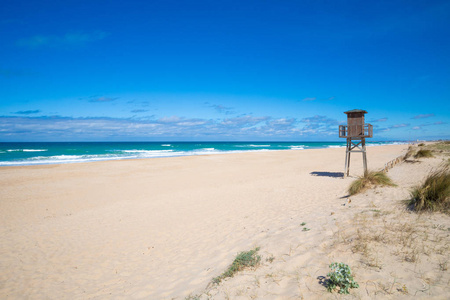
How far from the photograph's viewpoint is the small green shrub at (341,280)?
3064mm

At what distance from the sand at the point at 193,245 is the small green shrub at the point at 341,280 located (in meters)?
0.11

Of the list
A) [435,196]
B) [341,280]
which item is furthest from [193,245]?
[435,196]

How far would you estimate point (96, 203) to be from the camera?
11.2 m

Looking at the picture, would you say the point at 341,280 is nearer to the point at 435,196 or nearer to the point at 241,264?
the point at 241,264

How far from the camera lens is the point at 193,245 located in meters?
6.21

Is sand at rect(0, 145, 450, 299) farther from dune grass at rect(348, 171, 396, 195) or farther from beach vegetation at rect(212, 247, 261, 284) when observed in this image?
dune grass at rect(348, 171, 396, 195)

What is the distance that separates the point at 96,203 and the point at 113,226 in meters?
3.96

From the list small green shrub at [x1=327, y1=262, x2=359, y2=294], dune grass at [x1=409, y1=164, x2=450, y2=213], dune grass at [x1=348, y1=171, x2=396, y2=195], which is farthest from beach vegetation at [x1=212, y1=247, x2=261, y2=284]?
dune grass at [x1=348, y1=171, x2=396, y2=195]

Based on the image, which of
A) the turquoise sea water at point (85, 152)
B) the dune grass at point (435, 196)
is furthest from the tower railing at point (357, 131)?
the turquoise sea water at point (85, 152)

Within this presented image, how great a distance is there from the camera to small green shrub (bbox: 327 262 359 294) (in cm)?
306

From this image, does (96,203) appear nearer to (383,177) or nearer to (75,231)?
(75,231)

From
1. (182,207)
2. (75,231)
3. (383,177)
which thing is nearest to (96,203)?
(75,231)

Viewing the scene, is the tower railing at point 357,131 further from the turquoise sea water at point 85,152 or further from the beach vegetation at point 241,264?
the turquoise sea water at point 85,152

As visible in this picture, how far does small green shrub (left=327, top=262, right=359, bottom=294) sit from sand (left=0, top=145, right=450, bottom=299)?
0.11m
